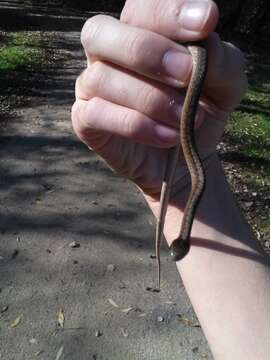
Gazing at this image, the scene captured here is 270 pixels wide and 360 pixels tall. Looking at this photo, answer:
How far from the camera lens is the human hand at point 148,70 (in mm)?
1501

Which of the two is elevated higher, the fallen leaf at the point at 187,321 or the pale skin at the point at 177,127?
the pale skin at the point at 177,127

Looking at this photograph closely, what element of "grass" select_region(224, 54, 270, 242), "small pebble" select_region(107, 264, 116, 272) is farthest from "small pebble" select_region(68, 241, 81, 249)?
"grass" select_region(224, 54, 270, 242)

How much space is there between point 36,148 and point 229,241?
6055mm

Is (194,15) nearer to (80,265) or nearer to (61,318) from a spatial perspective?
(61,318)

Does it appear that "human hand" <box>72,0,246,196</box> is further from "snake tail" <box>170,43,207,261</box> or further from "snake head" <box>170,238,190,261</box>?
"snake head" <box>170,238,190,261</box>

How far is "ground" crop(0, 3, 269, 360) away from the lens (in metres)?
4.04

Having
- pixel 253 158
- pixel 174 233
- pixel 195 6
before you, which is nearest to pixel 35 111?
pixel 253 158

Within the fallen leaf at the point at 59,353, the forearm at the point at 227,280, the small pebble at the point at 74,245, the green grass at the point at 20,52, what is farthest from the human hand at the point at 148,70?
the green grass at the point at 20,52

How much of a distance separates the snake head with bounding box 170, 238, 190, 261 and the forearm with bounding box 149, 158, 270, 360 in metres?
0.27

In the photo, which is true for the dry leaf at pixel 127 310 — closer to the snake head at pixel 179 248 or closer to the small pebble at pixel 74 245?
A: the small pebble at pixel 74 245

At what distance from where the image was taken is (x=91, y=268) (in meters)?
4.86

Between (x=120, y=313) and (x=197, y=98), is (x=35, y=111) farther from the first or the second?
(x=197, y=98)

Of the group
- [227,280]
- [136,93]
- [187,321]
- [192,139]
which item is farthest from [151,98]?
[187,321]

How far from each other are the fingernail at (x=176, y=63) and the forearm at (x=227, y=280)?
0.67m
